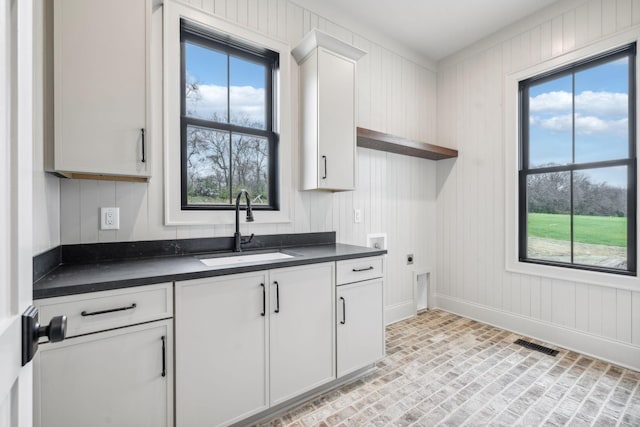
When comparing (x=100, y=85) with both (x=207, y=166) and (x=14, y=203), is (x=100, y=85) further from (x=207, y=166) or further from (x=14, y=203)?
(x=14, y=203)

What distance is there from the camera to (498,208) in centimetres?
318

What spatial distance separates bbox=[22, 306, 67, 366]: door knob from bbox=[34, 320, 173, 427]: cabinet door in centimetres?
79

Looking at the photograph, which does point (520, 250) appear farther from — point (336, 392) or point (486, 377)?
point (336, 392)

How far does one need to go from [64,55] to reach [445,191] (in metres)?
3.61

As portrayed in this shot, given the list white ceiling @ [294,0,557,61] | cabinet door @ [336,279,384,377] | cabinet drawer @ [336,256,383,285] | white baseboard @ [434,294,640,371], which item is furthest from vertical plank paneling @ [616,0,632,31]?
cabinet door @ [336,279,384,377]

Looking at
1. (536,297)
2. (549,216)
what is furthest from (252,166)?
(536,297)

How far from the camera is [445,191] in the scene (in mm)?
3711

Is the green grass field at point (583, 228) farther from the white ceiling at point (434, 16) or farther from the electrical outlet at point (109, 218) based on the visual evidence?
the electrical outlet at point (109, 218)

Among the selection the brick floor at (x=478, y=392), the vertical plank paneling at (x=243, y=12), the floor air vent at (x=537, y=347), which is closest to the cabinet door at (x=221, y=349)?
the brick floor at (x=478, y=392)

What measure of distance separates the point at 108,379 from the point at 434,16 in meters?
3.71

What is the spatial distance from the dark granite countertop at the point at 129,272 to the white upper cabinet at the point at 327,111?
731 millimetres

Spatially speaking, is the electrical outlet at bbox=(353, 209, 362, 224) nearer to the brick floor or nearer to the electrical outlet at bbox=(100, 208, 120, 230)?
the brick floor

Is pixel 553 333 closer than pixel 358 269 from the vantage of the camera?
No

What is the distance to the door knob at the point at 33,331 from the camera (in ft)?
1.95
